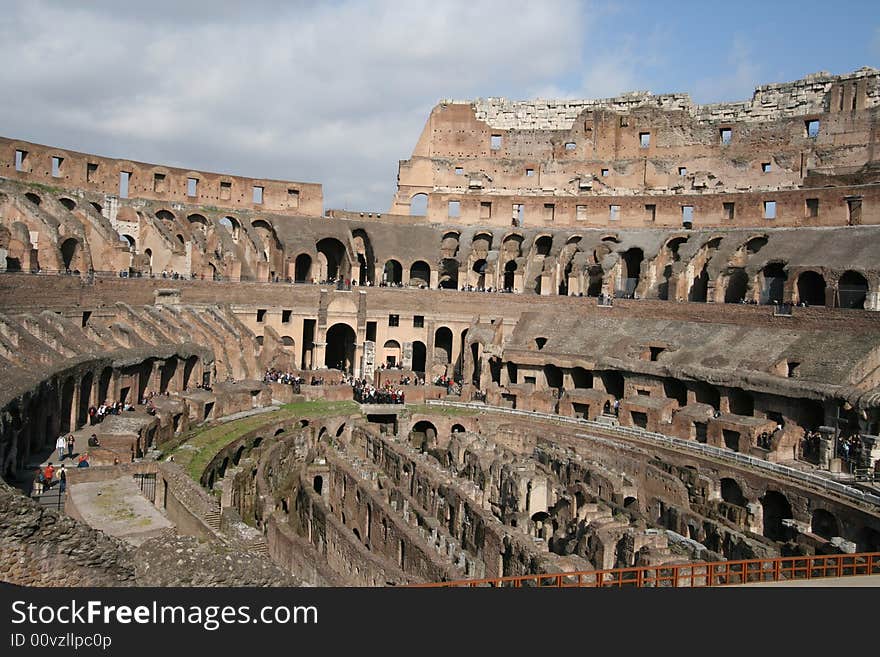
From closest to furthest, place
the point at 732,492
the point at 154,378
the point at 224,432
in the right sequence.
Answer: the point at 732,492 → the point at 224,432 → the point at 154,378

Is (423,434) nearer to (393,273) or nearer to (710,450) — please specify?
(710,450)

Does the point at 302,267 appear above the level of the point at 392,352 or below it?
above

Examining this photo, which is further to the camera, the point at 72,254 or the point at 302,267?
the point at 302,267

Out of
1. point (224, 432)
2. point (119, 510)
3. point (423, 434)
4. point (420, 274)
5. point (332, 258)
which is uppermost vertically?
point (332, 258)

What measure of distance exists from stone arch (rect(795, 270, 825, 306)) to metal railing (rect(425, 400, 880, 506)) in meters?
13.0

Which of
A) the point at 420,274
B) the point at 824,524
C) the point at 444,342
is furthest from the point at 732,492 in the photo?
the point at 420,274

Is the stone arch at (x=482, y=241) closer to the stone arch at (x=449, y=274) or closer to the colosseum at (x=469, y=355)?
the colosseum at (x=469, y=355)

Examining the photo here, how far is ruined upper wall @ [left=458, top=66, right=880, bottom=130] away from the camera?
41.8 meters

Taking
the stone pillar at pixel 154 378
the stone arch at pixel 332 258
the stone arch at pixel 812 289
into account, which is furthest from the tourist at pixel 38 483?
the stone arch at pixel 812 289

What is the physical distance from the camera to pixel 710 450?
82.2 feet

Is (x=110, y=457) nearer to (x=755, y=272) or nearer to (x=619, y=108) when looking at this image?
(x=755, y=272)

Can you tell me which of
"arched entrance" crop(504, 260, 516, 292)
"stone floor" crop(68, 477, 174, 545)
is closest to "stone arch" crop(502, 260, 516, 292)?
"arched entrance" crop(504, 260, 516, 292)

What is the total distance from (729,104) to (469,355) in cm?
2531

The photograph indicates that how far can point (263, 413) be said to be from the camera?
95.3 feet
